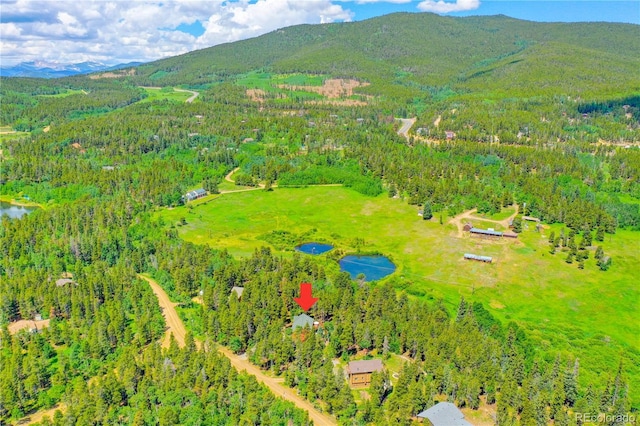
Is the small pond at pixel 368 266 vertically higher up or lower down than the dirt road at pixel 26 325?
lower down

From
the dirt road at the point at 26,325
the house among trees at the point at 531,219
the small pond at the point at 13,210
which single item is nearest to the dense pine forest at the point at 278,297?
the dirt road at the point at 26,325

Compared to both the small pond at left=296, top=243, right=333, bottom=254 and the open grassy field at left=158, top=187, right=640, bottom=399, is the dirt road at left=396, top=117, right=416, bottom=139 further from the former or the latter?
the small pond at left=296, top=243, right=333, bottom=254

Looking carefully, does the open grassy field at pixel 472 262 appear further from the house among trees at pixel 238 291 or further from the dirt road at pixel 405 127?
the dirt road at pixel 405 127

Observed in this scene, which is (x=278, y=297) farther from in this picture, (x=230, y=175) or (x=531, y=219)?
(x=230, y=175)

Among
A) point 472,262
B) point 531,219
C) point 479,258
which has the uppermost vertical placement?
point 531,219

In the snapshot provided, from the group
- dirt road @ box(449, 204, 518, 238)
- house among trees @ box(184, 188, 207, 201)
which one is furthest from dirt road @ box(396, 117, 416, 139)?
house among trees @ box(184, 188, 207, 201)

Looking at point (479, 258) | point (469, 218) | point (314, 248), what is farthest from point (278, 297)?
point (469, 218)
